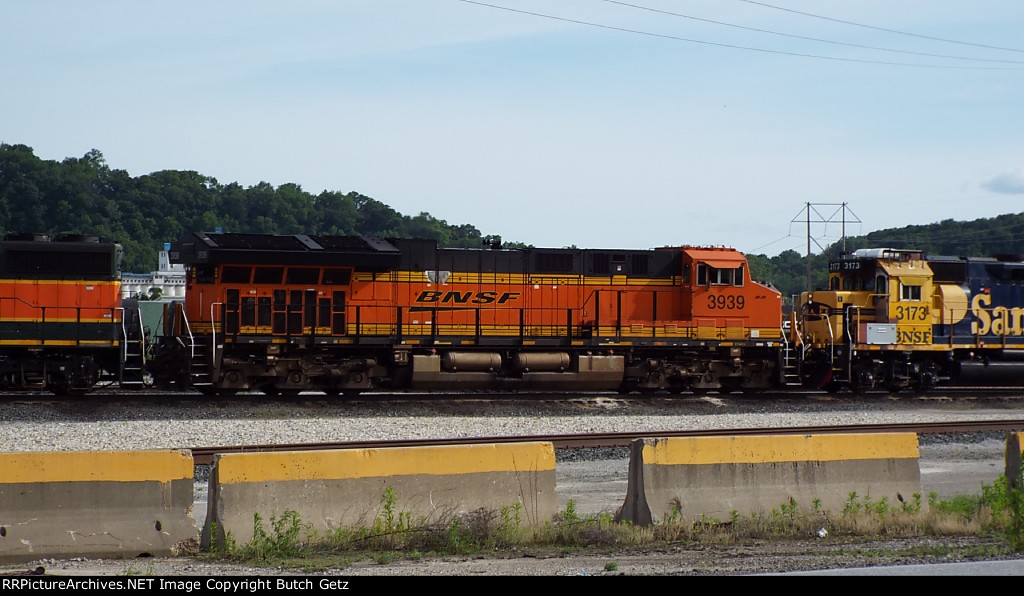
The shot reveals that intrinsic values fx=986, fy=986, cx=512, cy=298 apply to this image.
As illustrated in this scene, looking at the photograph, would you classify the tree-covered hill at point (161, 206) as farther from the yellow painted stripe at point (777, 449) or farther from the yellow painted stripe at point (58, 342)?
the yellow painted stripe at point (777, 449)

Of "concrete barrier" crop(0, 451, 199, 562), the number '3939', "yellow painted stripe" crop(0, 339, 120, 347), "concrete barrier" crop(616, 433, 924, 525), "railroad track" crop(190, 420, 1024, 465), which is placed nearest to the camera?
"concrete barrier" crop(0, 451, 199, 562)

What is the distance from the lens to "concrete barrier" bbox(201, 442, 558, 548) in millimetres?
7773

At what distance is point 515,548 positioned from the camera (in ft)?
26.4

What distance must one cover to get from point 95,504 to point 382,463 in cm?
226

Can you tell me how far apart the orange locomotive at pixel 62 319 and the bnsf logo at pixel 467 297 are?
5.73m

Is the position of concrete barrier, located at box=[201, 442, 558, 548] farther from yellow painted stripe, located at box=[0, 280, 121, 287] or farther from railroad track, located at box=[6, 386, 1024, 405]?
yellow painted stripe, located at box=[0, 280, 121, 287]

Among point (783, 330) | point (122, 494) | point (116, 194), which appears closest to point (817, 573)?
point (122, 494)

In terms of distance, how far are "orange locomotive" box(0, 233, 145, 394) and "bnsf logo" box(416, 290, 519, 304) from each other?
5.73 metres

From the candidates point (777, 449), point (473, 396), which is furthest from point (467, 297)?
point (777, 449)

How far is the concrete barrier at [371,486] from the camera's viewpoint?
7773 millimetres

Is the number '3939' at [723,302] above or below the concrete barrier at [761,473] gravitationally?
above
